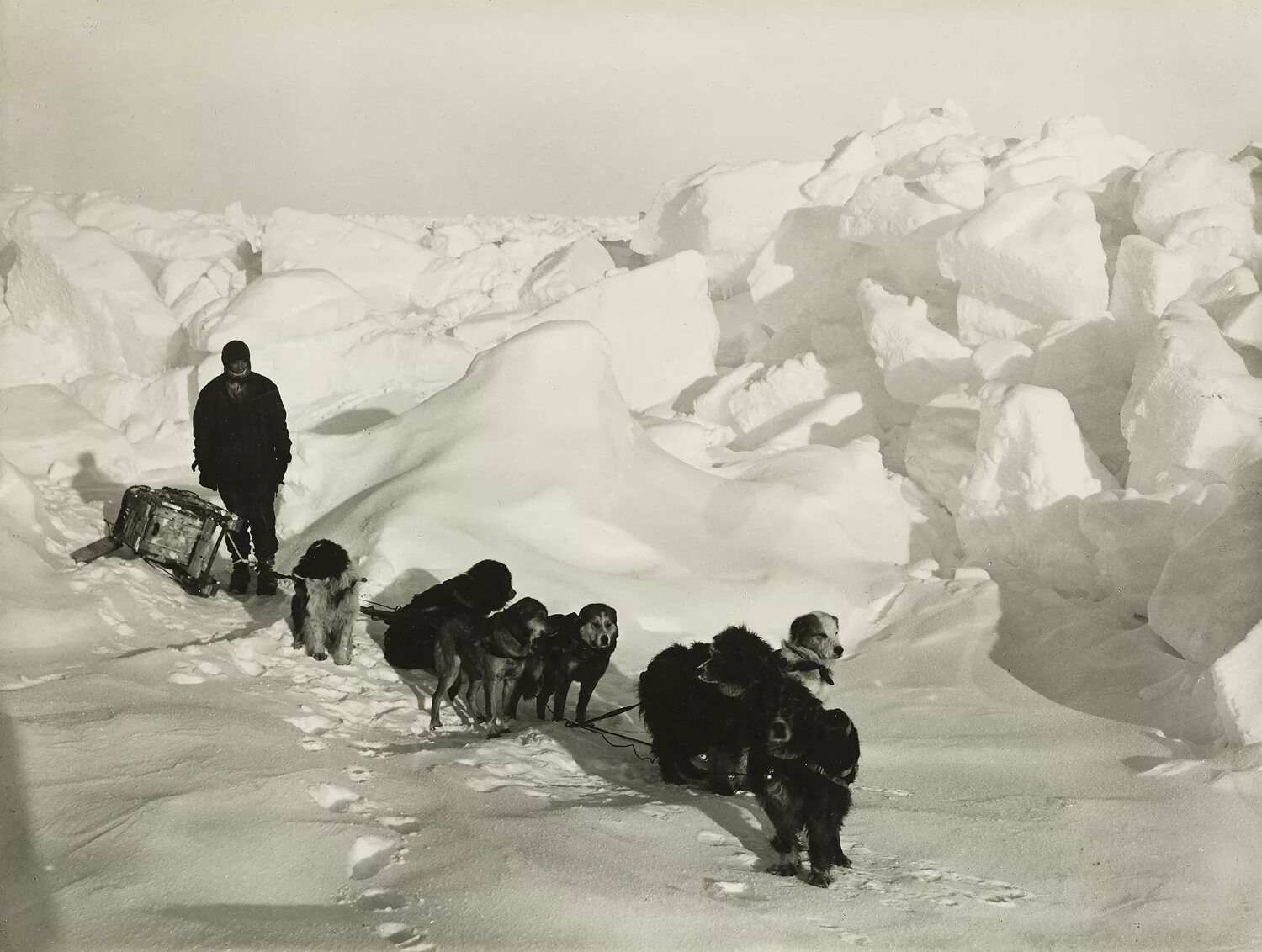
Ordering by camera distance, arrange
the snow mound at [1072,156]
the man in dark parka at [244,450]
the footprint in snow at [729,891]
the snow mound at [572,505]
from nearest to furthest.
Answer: the footprint in snow at [729,891] < the man in dark parka at [244,450] < the snow mound at [572,505] < the snow mound at [1072,156]

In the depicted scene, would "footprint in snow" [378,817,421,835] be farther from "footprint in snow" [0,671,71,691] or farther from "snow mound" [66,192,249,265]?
"snow mound" [66,192,249,265]

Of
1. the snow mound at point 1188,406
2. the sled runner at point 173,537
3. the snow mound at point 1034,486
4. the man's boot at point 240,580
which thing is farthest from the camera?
the snow mound at point 1034,486

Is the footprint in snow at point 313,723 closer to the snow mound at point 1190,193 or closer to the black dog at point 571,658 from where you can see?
the black dog at point 571,658

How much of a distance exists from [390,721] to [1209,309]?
27.4 feet

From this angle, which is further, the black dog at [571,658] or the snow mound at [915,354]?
the snow mound at [915,354]

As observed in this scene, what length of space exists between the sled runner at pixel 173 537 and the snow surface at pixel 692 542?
0.17m

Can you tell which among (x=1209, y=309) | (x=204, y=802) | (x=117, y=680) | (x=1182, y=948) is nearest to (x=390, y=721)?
(x=117, y=680)

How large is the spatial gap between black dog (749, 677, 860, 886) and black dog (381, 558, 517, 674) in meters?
1.87

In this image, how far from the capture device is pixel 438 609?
5414mm

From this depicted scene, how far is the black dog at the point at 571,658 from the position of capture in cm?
514

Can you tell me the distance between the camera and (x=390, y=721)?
16.0 ft

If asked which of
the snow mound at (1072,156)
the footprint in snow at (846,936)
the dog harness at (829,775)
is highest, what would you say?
the snow mound at (1072,156)

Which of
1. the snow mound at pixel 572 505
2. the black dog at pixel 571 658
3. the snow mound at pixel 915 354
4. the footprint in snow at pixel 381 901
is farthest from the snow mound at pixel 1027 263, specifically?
the footprint in snow at pixel 381 901

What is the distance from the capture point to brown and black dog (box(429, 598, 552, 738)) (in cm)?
495
